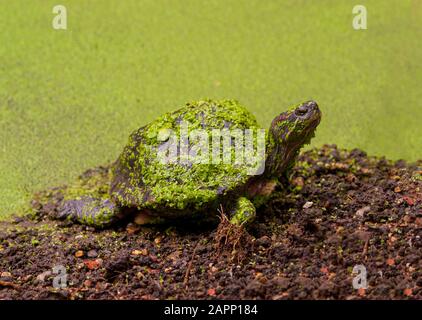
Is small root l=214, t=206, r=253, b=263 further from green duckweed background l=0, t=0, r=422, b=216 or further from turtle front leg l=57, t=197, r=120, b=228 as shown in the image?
green duckweed background l=0, t=0, r=422, b=216

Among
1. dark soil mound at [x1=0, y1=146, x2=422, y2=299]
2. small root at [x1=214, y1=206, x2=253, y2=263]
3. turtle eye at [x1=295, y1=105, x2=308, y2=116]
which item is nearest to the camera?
dark soil mound at [x1=0, y1=146, x2=422, y2=299]

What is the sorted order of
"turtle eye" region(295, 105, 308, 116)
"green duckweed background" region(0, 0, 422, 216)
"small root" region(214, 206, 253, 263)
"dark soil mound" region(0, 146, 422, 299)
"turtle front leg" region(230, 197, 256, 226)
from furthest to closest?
"green duckweed background" region(0, 0, 422, 216), "turtle eye" region(295, 105, 308, 116), "turtle front leg" region(230, 197, 256, 226), "small root" region(214, 206, 253, 263), "dark soil mound" region(0, 146, 422, 299)

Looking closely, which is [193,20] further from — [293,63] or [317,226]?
[317,226]

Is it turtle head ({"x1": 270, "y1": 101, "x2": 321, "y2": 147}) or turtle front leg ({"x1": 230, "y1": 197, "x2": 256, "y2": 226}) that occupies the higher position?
turtle head ({"x1": 270, "y1": 101, "x2": 321, "y2": 147})

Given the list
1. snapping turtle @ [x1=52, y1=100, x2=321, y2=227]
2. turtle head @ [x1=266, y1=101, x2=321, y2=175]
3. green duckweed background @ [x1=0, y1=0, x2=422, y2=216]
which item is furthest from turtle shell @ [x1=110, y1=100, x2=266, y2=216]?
green duckweed background @ [x1=0, y1=0, x2=422, y2=216]

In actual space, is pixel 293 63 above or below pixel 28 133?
above

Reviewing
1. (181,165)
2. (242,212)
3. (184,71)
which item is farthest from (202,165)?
(184,71)
